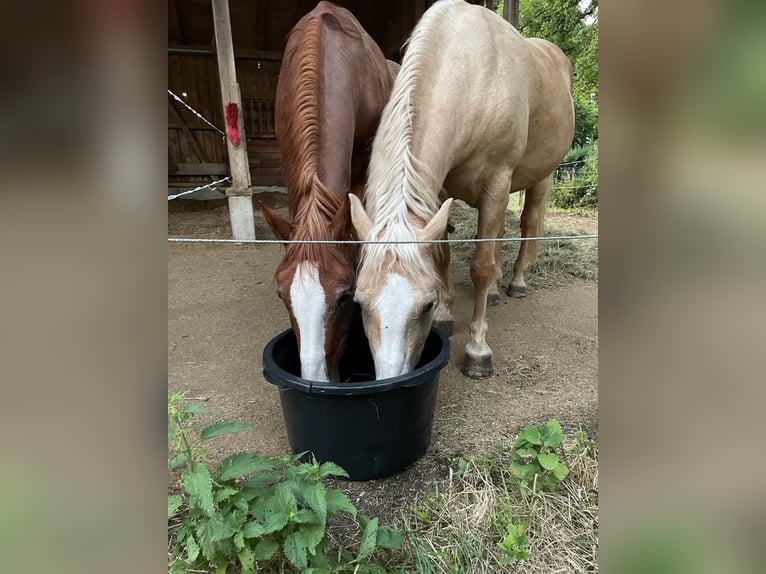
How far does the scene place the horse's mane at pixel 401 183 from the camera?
1.63 metres

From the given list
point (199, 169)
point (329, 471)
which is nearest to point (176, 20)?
point (199, 169)

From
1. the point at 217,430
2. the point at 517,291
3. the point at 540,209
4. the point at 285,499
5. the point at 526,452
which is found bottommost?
the point at 517,291

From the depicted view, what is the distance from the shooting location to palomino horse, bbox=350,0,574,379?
161 cm

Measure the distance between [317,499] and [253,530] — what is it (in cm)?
16

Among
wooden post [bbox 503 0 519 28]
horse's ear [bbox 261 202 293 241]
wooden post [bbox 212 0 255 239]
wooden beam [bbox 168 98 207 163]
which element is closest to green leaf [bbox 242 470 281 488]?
horse's ear [bbox 261 202 293 241]

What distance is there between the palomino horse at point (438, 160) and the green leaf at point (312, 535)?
62 cm

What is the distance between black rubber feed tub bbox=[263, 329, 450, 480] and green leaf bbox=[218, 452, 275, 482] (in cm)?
32

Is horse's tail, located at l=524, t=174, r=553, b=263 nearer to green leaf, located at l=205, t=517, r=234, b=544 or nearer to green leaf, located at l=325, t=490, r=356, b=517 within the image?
green leaf, located at l=325, t=490, r=356, b=517

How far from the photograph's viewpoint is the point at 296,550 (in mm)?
1079

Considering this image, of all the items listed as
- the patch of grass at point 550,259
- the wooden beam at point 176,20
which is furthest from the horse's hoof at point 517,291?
the wooden beam at point 176,20

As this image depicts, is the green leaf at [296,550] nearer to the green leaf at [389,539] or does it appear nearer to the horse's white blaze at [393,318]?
the green leaf at [389,539]

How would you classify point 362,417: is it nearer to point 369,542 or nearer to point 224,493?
point 369,542
